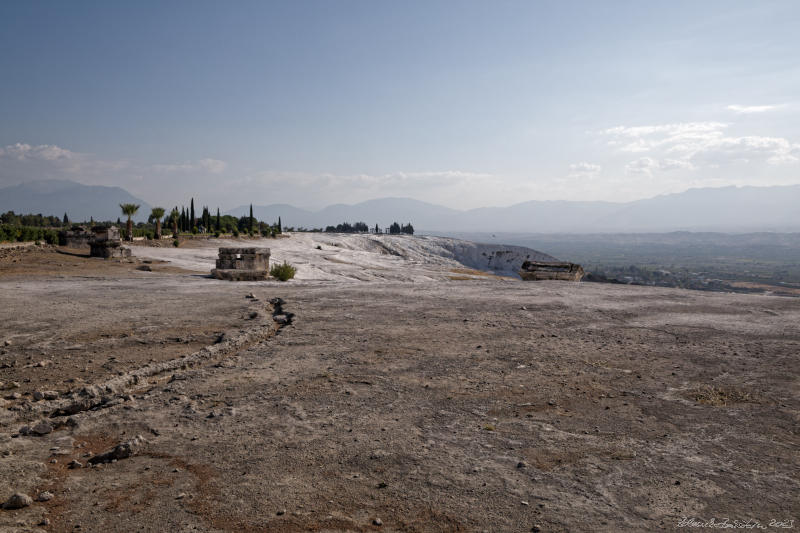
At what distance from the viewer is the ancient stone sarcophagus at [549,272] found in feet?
78.7

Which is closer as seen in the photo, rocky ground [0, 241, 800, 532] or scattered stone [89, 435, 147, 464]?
rocky ground [0, 241, 800, 532]

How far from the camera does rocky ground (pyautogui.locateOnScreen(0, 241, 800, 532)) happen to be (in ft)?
12.4

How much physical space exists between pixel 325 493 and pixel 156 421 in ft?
8.32

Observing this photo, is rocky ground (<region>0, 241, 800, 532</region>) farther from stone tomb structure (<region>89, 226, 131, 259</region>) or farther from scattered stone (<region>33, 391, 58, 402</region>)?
stone tomb structure (<region>89, 226, 131, 259</region>)

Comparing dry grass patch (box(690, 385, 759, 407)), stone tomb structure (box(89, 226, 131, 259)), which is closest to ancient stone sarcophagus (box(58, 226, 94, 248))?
stone tomb structure (box(89, 226, 131, 259))

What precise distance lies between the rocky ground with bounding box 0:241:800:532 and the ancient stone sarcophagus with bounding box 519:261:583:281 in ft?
42.4

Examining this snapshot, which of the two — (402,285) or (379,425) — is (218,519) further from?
(402,285)

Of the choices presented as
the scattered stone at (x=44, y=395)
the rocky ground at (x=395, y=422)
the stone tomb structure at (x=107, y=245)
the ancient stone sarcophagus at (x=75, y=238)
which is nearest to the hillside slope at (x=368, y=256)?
the stone tomb structure at (x=107, y=245)

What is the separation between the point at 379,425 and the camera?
525 centimetres

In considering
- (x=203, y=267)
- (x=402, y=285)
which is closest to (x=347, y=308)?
(x=402, y=285)

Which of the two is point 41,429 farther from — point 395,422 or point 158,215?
point 158,215

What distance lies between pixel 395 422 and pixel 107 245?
90.4ft

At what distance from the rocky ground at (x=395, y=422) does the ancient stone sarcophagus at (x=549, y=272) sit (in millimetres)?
12913

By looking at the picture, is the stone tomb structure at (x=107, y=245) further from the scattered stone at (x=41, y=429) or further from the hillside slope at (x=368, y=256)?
the scattered stone at (x=41, y=429)
